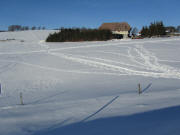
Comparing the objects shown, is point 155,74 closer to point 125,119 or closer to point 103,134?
point 125,119

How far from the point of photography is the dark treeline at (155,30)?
53906 millimetres

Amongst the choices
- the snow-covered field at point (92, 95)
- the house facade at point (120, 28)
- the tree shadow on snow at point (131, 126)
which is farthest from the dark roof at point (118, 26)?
the tree shadow on snow at point (131, 126)

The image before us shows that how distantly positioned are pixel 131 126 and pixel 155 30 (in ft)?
179

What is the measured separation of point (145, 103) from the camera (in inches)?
311

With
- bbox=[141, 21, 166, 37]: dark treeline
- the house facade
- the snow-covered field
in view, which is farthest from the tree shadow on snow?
the house facade

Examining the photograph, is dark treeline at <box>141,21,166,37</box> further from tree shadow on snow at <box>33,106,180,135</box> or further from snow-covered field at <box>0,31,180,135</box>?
tree shadow on snow at <box>33,106,180,135</box>

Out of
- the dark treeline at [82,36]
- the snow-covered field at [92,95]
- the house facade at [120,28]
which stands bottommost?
the snow-covered field at [92,95]

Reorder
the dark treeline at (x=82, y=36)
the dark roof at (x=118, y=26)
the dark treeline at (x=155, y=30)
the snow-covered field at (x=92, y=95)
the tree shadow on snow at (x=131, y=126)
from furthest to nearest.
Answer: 1. the dark roof at (x=118, y=26)
2. the dark treeline at (x=155, y=30)
3. the dark treeline at (x=82, y=36)
4. the snow-covered field at (x=92, y=95)
5. the tree shadow on snow at (x=131, y=126)

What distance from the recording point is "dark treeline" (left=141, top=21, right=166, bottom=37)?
53.9 meters

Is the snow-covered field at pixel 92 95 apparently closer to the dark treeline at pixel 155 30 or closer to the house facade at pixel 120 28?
the dark treeline at pixel 155 30

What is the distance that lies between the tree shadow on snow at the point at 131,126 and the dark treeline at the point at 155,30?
52525 mm

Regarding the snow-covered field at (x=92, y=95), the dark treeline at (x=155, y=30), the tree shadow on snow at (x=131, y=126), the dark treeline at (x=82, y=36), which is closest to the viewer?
the tree shadow on snow at (x=131, y=126)

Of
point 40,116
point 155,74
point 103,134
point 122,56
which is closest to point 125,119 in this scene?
point 103,134

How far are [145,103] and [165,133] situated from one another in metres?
3.18
